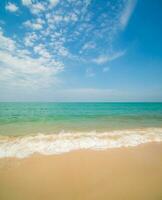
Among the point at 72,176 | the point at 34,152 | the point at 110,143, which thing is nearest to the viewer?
the point at 72,176

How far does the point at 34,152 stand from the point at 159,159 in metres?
4.68

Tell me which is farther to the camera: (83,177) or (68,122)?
(68,122)

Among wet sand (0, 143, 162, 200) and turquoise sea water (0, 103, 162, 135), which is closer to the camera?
wet sand (0, 143, 162, 200)

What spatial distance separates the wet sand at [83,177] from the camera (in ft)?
8.64

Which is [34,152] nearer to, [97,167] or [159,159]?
[97,167]

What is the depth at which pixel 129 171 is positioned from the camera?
11.1ft

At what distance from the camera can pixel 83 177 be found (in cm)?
312

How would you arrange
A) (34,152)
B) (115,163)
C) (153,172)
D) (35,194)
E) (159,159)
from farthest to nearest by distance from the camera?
(34,152) → (159,159) → (115,163) → (153,172) → (35,194)

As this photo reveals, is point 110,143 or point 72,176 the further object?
point 110,143

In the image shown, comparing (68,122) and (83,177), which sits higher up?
(83,177)

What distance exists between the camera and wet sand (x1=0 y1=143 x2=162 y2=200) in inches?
104

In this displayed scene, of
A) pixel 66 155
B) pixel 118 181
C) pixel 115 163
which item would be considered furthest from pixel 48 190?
pixel 115 163

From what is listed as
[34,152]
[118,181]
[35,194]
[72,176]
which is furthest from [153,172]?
[34,152]

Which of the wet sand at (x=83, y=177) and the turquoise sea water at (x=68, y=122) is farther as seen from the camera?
the turquoise sea water at (x=68, y=122)
